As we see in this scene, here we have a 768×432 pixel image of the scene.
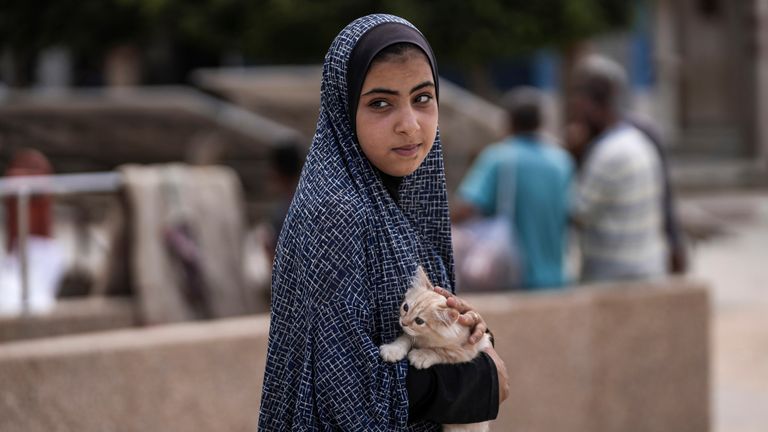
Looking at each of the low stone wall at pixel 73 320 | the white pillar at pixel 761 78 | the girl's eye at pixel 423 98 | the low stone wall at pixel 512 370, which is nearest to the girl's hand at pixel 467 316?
the girl's eye at pixel 423 98

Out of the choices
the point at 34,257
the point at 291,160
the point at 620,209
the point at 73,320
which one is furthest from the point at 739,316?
the point at 34,257

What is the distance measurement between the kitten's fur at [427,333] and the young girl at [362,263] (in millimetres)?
21

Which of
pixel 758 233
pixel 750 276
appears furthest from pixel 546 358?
pixel 758 233

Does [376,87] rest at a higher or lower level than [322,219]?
higher

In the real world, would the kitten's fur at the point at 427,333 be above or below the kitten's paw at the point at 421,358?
above

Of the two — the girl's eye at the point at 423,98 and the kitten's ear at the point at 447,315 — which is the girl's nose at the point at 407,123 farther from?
the kitten's ear at the point at 447,315

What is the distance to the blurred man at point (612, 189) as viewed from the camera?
19.6ft

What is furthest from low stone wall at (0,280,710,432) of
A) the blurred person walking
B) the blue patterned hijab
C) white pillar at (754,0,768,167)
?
white pillar at (754,0,768,167)

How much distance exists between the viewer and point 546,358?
19.6 feet

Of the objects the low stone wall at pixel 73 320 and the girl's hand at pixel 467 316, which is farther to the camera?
the low stone wall at pixel 73 320

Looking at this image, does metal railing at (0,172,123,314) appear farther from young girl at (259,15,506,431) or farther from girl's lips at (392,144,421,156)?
girl's lips at (392,144,421,156)

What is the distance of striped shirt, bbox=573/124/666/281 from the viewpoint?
235 inches

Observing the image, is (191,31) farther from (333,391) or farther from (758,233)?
(333,391)

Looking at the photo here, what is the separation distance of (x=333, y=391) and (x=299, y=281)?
25 cm
